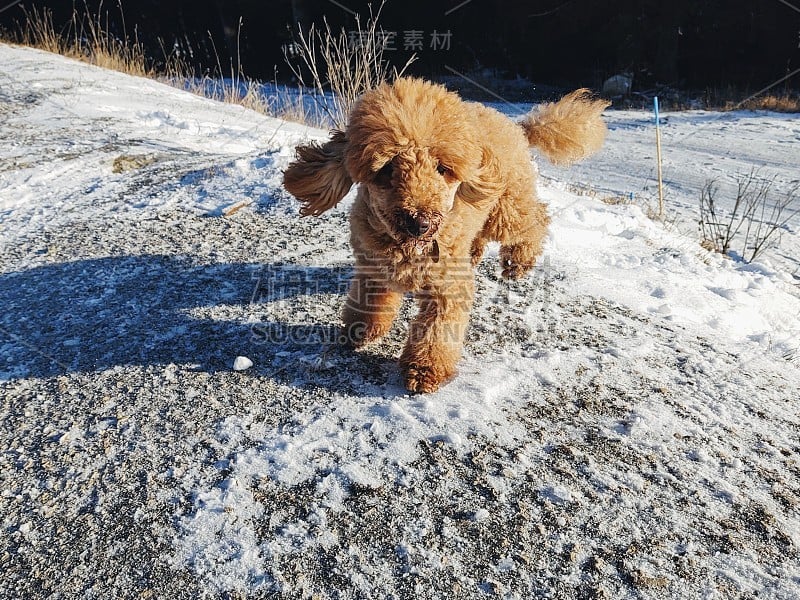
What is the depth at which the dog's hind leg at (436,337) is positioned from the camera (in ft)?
8.82

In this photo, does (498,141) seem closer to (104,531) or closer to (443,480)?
(443,480)

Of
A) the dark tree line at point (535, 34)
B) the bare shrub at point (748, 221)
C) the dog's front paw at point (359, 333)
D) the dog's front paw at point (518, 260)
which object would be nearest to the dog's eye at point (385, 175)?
the dog's front paw at point (359, 333)

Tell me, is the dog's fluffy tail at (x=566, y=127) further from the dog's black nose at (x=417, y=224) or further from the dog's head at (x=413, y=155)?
the dog's black nose at (x=417, y=224)

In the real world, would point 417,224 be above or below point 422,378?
above

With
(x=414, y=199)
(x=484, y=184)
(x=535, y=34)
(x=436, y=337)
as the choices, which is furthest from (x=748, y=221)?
(x=535, y=34)

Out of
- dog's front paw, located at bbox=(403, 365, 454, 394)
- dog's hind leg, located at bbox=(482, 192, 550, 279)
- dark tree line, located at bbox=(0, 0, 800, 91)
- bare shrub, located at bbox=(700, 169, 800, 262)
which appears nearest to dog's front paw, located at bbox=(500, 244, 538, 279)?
dog's hind leg, located at bbox=(482, 192, 550, 279)

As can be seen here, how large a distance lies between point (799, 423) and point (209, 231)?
144 inches

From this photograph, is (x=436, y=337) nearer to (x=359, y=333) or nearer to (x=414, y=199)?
(x=359, y=333)

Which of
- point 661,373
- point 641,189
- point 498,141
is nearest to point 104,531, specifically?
point 661,373

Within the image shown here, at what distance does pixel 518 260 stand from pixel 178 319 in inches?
81.9

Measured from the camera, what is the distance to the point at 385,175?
8.55ft

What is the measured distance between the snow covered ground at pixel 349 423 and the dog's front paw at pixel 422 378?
0.08 meters

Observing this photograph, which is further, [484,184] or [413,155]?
[484,184]

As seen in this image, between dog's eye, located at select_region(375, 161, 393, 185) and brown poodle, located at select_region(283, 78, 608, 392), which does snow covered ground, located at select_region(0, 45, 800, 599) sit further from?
dog's eye, located at select_region(375, 161, 393, 185)
